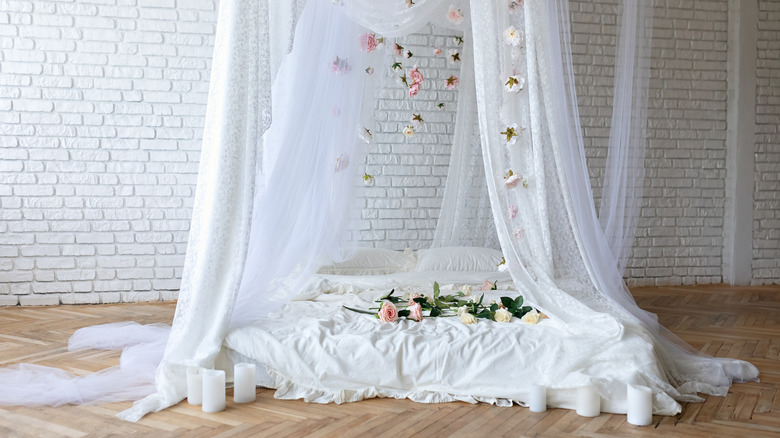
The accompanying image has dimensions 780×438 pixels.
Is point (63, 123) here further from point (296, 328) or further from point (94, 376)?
point (296, 328)

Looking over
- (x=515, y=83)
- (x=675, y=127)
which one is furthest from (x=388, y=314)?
(x=675, y=127)

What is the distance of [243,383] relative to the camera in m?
2.65

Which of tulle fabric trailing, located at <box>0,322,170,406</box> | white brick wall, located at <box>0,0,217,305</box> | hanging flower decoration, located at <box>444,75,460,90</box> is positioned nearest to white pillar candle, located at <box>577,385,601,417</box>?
tulle fabric trailing, located at <box>0,322,170,406</box>

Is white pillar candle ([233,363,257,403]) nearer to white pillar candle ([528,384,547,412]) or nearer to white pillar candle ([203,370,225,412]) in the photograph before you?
white pillar candle ([203,370,225,412])

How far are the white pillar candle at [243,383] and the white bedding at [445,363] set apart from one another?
0.12 m

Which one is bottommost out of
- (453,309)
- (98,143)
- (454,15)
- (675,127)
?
(453,309)

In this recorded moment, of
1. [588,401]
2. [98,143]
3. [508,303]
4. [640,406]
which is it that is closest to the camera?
[640,406]

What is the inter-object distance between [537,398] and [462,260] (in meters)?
1.81

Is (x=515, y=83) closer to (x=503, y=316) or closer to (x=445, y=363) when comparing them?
(x=503, y=316)

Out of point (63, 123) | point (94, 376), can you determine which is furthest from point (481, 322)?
point (63, 123)

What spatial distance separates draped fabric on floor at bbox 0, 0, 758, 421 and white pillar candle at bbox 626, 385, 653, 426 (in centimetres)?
13

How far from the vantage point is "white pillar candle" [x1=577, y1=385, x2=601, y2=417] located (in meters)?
2.53

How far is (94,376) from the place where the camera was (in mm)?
2842

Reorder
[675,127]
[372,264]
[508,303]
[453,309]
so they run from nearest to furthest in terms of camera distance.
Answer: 1. [508,303]
2. [453,309]
3. [372,264]
4. [675,127]
